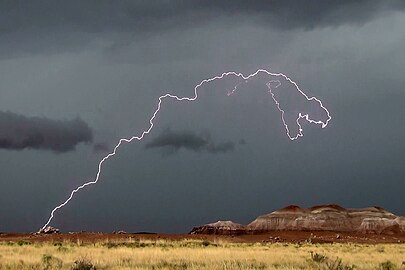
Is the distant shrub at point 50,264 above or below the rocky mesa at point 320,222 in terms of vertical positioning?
below

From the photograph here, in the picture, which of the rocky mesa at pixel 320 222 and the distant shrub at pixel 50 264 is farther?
the rocky mesa at pixel 320 222

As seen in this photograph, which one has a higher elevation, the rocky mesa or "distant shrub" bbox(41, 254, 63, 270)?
the rocky mesa

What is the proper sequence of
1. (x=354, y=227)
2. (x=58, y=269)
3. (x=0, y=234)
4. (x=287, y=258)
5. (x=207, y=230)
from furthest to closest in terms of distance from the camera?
(x=354, y=227) < (x=207, y=230) < (x=0, y=234) < (x=287, y=258) < (x=58, y=269)

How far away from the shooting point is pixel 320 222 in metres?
114

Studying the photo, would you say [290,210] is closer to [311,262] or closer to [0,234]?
[0,234]

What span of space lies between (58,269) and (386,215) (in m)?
105

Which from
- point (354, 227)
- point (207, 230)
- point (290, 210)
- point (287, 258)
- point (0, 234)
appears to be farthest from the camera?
point (290, 210)

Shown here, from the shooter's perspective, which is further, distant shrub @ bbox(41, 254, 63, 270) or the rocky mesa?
the rocky mesa

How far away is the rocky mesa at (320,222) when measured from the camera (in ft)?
357

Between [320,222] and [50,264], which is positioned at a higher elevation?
[320,222]

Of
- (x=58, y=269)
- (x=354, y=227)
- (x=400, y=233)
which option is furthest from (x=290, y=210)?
(x=58, y=269)

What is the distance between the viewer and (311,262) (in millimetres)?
26844

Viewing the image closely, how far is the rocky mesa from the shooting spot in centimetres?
10875

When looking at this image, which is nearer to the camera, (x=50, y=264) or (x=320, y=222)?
(x=50, y=264)
